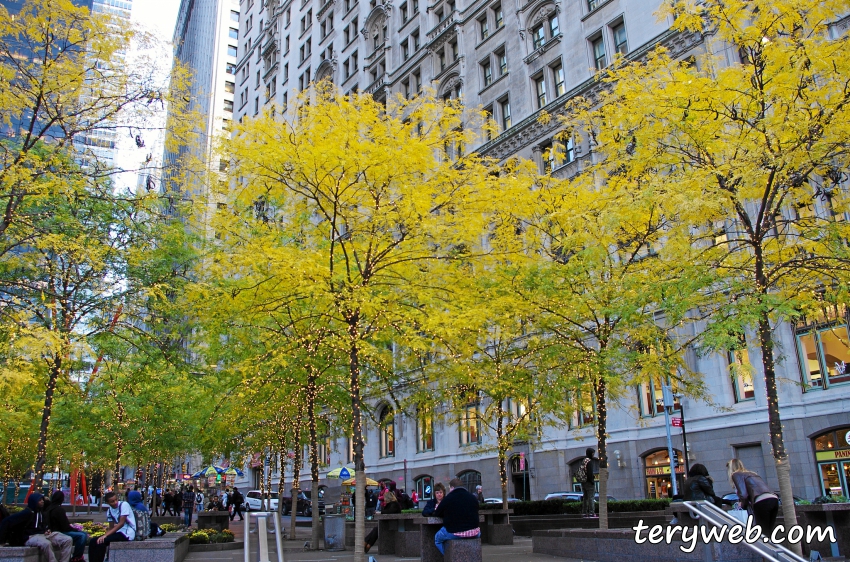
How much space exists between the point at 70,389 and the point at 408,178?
50.8ft

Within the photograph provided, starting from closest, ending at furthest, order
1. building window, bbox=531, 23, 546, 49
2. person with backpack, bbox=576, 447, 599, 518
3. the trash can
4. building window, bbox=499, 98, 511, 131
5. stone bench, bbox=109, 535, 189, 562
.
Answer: stone bench, bbox=109, 535, 189, 562, person with backpack, bbox=576, 447, 599, 518, the trash can, building window, bbox=531, 23, 546, 49, building window, bbox=499, 98, 511, 131

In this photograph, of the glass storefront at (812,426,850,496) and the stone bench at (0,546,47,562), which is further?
the glass storefront at (812,426,850,496)

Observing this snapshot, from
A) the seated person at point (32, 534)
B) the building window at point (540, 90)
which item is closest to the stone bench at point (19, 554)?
the seated person at point (32, 534)

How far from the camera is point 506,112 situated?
4312 centimetres

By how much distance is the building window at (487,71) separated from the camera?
147 feet

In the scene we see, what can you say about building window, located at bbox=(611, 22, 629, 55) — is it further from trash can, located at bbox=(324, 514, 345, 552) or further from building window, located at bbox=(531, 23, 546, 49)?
trash can, located at bbox=(324, 514, 345, 552)

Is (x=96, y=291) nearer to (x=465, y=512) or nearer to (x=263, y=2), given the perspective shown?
(x=465, y=512)

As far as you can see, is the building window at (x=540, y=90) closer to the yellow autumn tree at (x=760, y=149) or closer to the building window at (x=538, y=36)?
the building window at (x=538, y=36)

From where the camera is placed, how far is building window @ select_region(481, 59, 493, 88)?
44.8m

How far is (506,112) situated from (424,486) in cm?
2587

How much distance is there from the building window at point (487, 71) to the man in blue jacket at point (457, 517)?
37.5 metres

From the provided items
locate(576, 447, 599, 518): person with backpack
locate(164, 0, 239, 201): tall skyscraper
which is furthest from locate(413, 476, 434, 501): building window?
locate(164, 0, 239, 201): tall skyscraper

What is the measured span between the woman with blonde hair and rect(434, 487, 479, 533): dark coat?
4402 mm

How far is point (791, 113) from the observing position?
11.9 m
